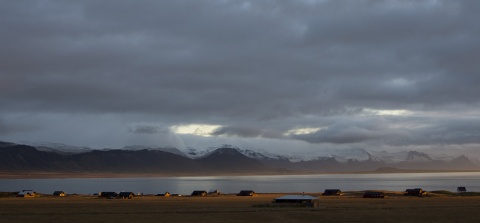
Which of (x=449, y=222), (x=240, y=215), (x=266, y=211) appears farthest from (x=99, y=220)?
(x=449, y=222)

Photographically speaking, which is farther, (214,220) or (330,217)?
(330,217)

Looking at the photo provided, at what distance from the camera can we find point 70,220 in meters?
53.9

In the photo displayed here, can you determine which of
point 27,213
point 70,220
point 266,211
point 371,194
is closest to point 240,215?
point 266,211

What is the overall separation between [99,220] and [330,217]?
854 inches

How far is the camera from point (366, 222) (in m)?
51.1

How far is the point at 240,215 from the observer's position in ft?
198

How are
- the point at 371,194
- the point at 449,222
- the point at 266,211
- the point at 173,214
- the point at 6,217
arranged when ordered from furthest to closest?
the point at 371,194
the point at 266,211
the point at 173,214
the point at 6,217
the point at 449,222

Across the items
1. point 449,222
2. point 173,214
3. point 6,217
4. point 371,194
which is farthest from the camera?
point 371,194

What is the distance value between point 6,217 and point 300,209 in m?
31.6

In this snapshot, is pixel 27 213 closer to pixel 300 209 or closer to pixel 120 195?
pixel 300 209

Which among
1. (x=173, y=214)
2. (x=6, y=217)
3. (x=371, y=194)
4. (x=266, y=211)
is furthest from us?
(x=371, y=194)

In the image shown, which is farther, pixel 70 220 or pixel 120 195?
pixel 120 195

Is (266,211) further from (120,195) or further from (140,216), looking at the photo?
(120,195)

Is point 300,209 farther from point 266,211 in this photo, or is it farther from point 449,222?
point 449,222
